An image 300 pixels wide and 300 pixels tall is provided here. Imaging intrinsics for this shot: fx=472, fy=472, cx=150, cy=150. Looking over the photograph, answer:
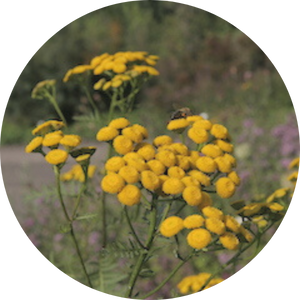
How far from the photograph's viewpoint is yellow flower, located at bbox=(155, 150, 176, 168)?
1634mm

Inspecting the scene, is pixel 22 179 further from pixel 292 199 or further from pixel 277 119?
pixel 277 119

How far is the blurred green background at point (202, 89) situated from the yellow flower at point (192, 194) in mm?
629

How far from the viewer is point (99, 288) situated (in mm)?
2055

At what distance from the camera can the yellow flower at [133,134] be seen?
5.65ft

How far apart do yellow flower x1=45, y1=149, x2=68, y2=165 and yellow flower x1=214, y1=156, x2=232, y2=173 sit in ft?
1.82

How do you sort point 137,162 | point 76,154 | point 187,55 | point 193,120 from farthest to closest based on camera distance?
1. point 187,55
2. point 193,120
3. point 76,154
4. point 137,162

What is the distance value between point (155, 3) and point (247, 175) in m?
2.77

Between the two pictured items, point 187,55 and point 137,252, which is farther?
point 187,55

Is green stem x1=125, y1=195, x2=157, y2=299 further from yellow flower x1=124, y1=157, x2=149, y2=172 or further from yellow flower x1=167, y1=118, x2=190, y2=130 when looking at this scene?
yellow flower x1=167, y1=118, x2=190, y2=130

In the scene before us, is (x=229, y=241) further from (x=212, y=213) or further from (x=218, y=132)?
(x=218, y=132)

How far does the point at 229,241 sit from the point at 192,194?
21 centimetres

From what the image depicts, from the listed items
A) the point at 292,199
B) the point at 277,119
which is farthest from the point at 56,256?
the point at 277,119

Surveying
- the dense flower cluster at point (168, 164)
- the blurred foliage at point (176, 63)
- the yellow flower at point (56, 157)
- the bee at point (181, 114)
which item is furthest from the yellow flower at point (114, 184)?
the blurred foliage at point (176, 63)

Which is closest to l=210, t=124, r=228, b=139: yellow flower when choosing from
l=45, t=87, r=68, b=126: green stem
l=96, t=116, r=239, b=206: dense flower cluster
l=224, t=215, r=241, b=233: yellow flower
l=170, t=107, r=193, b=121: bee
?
l=96, t=116, r=239, b=206: dense flower cluster
